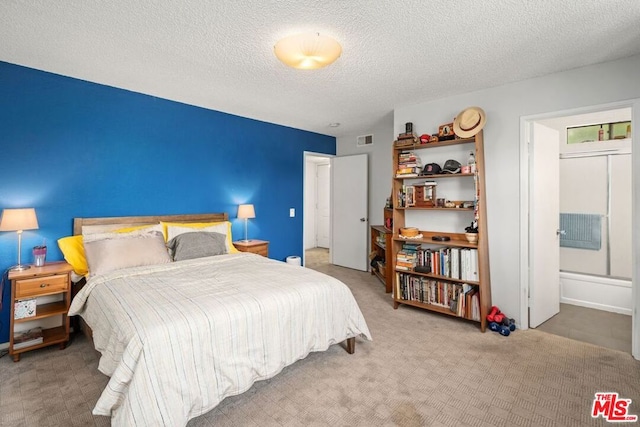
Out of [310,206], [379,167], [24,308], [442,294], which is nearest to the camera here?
[24,308]

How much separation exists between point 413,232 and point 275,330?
2.22m

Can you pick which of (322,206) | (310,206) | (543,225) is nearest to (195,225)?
(543,225)

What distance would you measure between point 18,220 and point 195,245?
140 centimetres

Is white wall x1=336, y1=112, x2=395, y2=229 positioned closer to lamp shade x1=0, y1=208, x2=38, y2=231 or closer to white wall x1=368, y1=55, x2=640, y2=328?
white wall x1=368, y1=55, x2=640, y2=328

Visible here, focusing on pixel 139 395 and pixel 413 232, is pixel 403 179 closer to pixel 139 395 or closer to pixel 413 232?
pixel 413 232

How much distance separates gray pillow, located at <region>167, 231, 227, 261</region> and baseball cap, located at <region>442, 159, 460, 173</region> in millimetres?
2669

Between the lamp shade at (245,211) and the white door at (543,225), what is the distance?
3300 mm

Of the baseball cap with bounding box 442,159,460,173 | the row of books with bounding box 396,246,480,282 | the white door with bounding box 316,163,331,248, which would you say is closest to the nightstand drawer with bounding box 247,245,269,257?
the row of books with bounding box 396,246,480,282

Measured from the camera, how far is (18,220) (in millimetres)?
2504

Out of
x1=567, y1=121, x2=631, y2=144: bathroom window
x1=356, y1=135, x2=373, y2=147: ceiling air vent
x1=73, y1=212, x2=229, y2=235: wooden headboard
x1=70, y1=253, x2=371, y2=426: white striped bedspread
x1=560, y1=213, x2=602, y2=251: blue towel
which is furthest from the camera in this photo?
x1=356, y1=135, x2=373, y2=147: ceiling air vent

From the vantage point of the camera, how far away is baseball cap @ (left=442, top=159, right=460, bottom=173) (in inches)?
131

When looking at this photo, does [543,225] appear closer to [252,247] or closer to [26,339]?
[252,247]

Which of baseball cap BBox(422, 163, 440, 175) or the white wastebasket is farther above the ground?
baseball cap BBox(422, 163, 440, 175)

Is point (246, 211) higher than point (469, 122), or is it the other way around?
point (469, 122)
